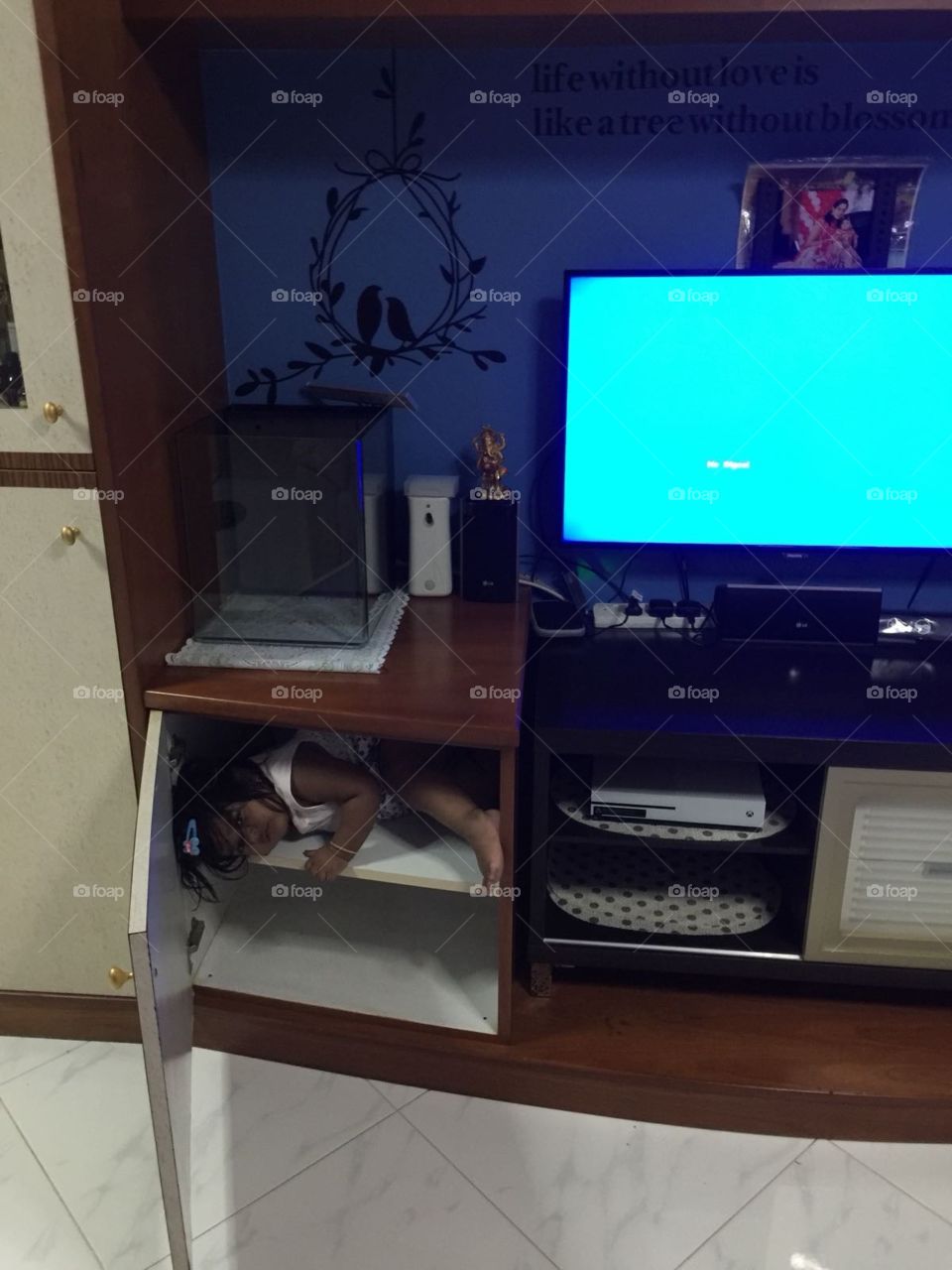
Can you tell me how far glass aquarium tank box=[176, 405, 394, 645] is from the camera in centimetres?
148

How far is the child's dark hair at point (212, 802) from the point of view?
1.50 m

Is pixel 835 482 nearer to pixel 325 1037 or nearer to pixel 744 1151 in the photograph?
pixel 744 1151

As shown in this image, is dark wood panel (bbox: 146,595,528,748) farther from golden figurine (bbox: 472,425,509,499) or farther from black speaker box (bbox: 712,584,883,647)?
black speaker box (bbox: 712,584,883,647)

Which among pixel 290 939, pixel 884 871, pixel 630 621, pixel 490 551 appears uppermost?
pixel 490 551

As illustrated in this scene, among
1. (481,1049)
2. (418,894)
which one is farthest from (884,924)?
(418,894)

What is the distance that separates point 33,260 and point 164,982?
946 millimetres

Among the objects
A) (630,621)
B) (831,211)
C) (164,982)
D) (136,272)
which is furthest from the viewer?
(630,621)

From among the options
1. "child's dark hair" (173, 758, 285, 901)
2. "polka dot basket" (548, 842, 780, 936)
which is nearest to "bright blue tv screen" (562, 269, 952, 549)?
"polka dot basket" (548, 842, 780, 936)

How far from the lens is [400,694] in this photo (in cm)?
137

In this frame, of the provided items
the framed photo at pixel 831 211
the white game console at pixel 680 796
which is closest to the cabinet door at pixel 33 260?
the white game console at pixel 680 796

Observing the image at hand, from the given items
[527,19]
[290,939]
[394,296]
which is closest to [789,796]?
[290,939]

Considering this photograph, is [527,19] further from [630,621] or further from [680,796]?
[680,796]

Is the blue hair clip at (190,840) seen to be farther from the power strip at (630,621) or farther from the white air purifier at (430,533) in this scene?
the power strip at (630,621)

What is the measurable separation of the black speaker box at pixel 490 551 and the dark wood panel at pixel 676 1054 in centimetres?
70
